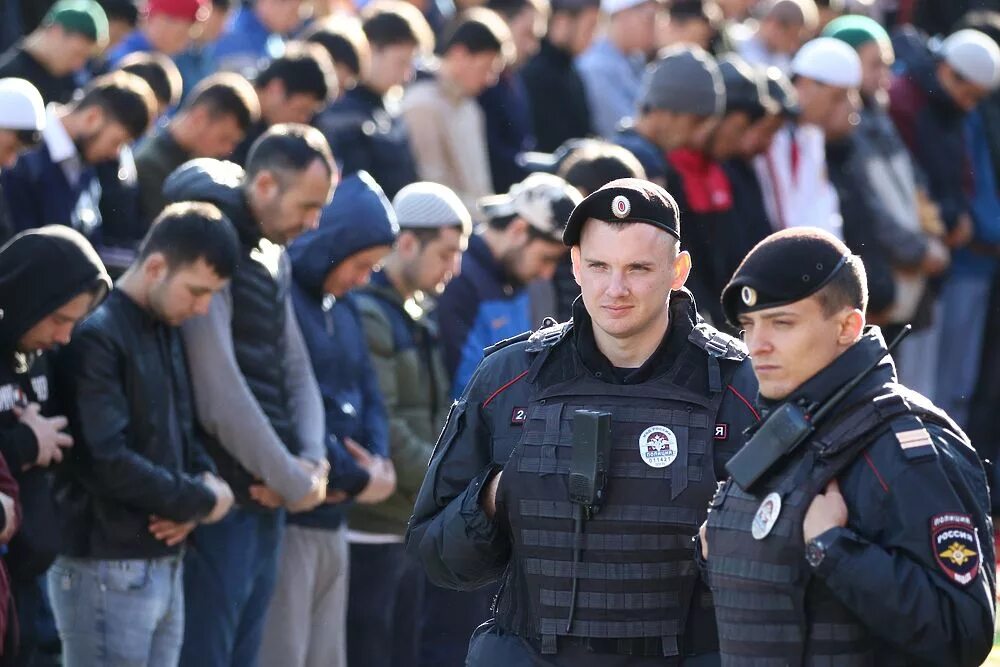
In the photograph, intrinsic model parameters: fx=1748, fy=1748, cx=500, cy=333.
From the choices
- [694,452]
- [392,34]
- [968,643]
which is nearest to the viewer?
[968,643]

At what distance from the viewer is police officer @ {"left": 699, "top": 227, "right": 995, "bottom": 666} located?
380 cm

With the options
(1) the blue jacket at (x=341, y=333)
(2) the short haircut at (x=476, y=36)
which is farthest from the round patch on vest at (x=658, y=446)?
(2) the short haircut at (x=476, y=36)

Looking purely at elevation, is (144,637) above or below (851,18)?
below

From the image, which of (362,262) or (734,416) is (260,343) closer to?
(362,262)

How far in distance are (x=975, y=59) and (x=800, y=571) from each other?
833 centimetres

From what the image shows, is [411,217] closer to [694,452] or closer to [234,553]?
[234,553]

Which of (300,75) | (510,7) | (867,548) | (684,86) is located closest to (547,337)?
(867,548)

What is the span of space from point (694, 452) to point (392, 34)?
5318 mm

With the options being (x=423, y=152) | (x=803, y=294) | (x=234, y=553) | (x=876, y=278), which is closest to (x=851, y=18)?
(x=876, y=278)

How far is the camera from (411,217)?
23.6 ft

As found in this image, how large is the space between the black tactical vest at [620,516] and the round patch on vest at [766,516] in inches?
21.4

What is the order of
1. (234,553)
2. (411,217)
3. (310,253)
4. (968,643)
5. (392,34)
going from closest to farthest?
(968,643) < (234,553) < (310,253) < (411,217) < (392,34)

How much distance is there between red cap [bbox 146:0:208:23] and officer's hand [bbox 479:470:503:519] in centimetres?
569

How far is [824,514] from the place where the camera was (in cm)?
388
